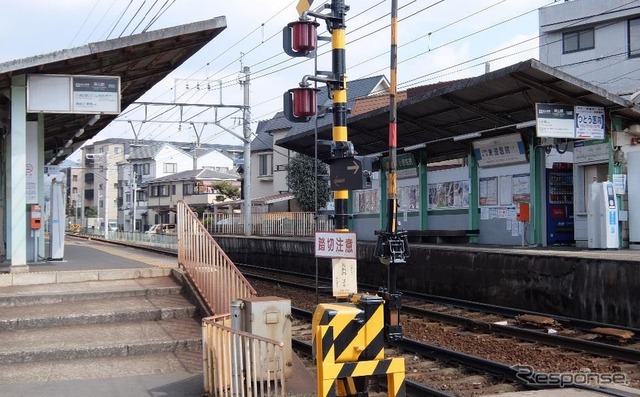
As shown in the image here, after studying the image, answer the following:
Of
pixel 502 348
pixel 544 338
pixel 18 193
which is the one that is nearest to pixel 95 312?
pixel 18 193

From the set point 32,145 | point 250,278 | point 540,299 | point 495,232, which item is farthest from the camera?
point 250,278

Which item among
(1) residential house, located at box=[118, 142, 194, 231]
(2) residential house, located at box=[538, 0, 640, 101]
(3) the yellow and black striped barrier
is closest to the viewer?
(3) the yellow and black striped barrier

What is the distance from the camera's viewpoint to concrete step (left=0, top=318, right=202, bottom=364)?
8289 millimetres

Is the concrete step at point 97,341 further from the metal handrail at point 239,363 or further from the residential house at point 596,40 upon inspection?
the residential house at point 596,40

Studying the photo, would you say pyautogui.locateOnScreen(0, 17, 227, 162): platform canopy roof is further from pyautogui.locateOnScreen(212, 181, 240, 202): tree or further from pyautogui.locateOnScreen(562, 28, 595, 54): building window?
pyautogui.locateOnScreen(212, 181, 240, 202): tree

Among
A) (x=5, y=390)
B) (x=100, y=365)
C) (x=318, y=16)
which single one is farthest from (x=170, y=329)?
(x=318, y=16)

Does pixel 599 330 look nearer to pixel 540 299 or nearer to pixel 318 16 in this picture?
pixel 540 299

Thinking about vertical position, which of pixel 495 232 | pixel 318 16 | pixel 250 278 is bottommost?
pixel 250 278

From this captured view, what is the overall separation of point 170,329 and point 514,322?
21.0 feet

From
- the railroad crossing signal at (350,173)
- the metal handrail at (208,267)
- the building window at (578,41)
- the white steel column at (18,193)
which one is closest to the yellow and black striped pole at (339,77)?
the railroad crossing signal at (350,173)

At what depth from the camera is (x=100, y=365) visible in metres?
8.19

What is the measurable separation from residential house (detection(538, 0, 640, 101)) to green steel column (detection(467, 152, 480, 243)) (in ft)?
61.1

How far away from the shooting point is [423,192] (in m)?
21.8

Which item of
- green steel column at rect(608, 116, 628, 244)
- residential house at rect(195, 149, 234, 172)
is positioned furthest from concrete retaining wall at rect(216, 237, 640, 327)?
residential house at rect(195, 149, 234, 172)
